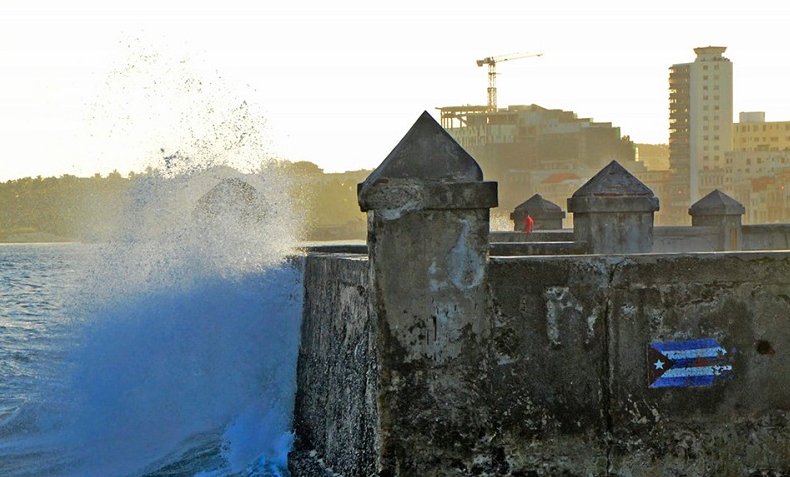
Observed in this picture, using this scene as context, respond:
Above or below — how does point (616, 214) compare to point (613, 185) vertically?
below

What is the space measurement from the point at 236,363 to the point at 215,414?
0.55m

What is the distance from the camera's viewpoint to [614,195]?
43.9 feet

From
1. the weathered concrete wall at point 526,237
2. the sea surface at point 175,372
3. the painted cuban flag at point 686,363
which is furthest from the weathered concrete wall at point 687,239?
the painted cuban flag at point 686,363

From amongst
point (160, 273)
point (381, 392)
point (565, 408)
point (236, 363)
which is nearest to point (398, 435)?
point (381, 392)

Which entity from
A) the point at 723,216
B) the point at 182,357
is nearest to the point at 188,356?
the point at 182,357

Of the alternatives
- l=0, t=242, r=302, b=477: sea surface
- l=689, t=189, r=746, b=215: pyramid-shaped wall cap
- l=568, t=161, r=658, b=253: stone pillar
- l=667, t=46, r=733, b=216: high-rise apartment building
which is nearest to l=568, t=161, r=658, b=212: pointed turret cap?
l=568, t=161, r=658, b=253: stone pillar

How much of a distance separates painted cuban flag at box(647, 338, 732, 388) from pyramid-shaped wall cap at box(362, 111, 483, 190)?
5.03ft

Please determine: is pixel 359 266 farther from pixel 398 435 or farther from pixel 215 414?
pixel 215 414

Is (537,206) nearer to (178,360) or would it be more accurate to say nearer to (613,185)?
(613,185)

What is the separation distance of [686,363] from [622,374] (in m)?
0.41

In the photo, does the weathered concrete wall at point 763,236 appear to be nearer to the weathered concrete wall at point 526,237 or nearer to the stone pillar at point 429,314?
the weathered concrete wall at point 526,237

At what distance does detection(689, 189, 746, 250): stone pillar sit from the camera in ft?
59.7

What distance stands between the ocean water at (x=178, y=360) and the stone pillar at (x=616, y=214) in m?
3.49

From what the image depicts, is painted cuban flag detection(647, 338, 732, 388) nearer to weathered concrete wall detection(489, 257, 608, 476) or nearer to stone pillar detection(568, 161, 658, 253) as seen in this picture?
weathered concrete wall detection(489, 257, 608, 476)
